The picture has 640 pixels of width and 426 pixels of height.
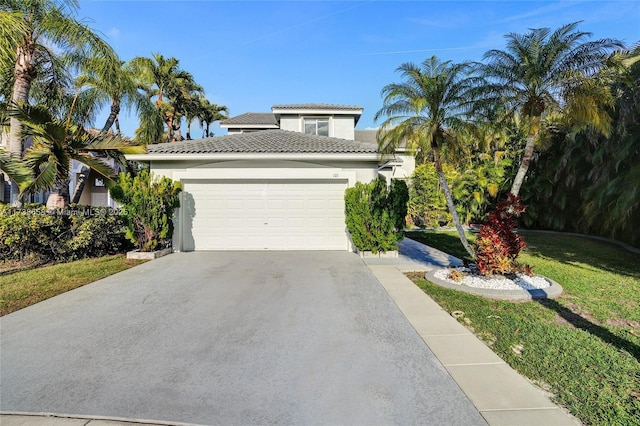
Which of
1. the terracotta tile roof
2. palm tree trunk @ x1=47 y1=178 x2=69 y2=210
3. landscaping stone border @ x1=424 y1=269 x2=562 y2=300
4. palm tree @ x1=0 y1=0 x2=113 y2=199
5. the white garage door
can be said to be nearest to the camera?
landscaping stone border @ x1=424 y1=269 x2=562 y2=300

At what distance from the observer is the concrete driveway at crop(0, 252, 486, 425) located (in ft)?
9.27

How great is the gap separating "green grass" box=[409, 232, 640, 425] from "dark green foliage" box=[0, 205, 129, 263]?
897 centimetres

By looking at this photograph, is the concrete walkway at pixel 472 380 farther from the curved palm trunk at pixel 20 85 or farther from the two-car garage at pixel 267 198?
the curved palm trunk at pixel 20 85

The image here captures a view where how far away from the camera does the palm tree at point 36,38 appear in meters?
8.77

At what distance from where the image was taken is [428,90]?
7.25m

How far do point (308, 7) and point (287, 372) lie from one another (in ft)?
37.8

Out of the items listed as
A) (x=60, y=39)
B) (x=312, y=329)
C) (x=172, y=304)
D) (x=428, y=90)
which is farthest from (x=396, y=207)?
(x=60, y=39)

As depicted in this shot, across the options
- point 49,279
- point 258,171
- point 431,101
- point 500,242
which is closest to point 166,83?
point 258,171

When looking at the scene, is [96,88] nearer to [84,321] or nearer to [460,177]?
[84,321]

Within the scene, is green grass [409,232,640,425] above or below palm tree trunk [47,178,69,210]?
below

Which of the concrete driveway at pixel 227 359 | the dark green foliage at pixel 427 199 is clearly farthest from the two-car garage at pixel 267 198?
the dark green foliage at pixel 427 199

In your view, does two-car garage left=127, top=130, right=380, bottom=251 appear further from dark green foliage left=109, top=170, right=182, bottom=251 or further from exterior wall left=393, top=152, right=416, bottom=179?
exterior wall left=393, top=152, right=416, bottom=179

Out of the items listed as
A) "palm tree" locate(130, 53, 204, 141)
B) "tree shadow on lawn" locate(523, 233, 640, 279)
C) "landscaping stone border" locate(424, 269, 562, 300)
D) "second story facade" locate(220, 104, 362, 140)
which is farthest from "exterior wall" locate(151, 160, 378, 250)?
"palm tree" locate(130, 53, 204, 141)

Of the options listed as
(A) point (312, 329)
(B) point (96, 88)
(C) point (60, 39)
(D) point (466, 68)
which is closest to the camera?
(A) point (312, 329)
